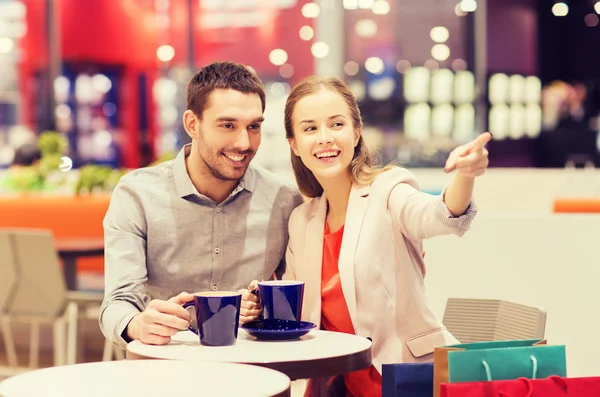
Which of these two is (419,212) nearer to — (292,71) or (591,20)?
(292,71)

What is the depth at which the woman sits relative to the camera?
2.43m

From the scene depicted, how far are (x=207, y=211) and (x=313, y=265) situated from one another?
0.37 meters

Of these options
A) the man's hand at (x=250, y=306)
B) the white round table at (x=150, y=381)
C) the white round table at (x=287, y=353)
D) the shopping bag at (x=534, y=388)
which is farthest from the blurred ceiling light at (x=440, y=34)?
the white round table at (x=150, y=381)

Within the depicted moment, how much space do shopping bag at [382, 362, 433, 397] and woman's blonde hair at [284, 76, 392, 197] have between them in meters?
0.66

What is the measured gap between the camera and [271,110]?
35.4ft

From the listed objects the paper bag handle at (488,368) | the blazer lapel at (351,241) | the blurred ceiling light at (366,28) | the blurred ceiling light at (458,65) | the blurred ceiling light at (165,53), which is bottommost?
the paper bag handle at (488,368)

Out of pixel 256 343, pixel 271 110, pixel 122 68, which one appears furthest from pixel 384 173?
pixel 122 68

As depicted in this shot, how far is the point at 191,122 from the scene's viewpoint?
2.69 meters

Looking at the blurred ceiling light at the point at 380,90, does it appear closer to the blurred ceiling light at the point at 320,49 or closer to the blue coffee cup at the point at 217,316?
the blurred ceiling light at the point at 320,49

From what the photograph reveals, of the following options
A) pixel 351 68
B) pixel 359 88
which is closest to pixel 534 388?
pixel 351 68

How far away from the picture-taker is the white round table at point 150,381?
1581 mm

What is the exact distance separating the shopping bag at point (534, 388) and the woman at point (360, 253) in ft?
1.88

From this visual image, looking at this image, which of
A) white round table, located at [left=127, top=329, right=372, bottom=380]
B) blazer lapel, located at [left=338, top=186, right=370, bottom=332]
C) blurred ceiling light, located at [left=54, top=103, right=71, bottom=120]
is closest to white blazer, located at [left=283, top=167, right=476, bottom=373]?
blazer lapel, located at [left=338, top=186, right=370, bottom=332]

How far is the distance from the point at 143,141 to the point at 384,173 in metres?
11.2
